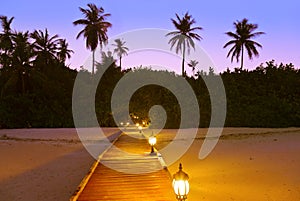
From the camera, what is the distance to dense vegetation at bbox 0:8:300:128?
31.9 m

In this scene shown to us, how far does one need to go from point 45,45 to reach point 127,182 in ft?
126

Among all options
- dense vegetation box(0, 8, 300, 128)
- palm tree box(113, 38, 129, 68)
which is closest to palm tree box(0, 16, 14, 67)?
dense vegetation box(0, 8, 300, 128)

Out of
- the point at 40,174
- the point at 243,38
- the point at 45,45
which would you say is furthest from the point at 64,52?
the point at 40,174

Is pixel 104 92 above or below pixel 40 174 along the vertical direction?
above

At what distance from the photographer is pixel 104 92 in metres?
38.0

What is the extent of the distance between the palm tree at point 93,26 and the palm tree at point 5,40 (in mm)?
8028

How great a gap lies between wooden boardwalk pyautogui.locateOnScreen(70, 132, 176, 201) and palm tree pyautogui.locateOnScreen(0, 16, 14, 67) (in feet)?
104

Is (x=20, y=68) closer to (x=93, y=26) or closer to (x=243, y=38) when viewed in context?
(x=93, y=26)

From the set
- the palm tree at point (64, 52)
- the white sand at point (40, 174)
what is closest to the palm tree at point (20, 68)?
the palm tree at point (64, 52)

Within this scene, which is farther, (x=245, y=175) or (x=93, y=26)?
(x=93, y=26)

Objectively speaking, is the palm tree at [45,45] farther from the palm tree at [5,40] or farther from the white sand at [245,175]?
the white sand at [245,175]

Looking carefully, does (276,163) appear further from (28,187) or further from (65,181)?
(28,187)

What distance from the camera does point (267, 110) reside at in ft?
106

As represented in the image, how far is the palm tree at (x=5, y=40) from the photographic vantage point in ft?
124
